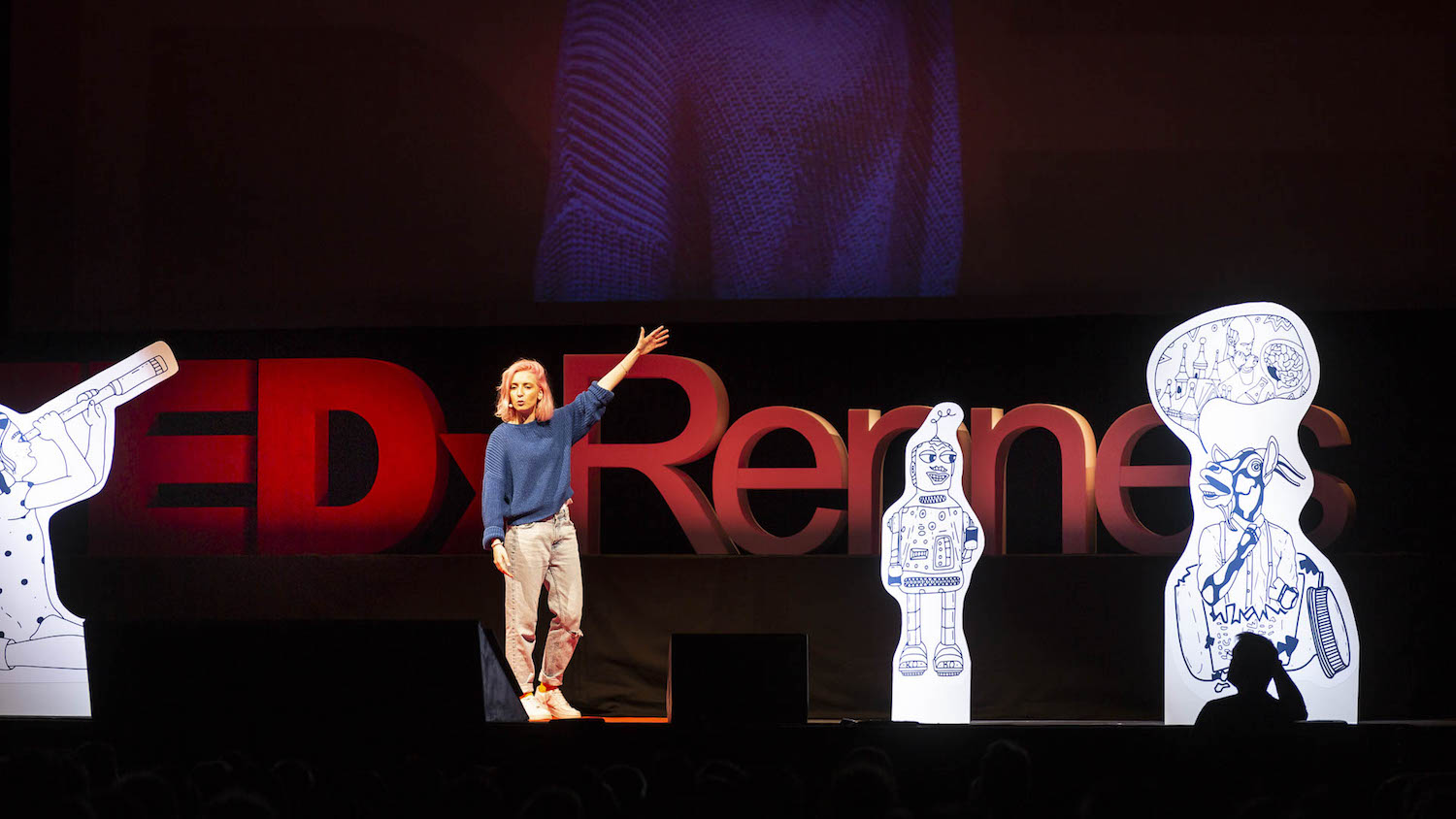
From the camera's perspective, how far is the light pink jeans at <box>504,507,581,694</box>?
16.8 feet

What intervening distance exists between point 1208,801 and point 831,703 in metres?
3.64

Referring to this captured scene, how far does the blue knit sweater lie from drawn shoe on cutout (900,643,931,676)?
1.61 meters

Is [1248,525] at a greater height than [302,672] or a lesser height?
greater

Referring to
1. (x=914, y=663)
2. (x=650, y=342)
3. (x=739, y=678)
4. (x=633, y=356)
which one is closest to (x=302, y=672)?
(x=739, y=678)

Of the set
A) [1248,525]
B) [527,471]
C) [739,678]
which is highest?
[527,471]

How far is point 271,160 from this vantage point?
647cm

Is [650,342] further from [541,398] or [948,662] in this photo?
[948,662]

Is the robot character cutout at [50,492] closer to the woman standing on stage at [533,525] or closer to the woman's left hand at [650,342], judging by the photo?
the woman standing on stage at [533,525]

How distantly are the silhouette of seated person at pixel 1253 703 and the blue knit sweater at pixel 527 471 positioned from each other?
2774 millimetres

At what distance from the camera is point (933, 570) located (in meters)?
5.45

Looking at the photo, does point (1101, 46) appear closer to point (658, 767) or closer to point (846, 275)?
point (846, 275)

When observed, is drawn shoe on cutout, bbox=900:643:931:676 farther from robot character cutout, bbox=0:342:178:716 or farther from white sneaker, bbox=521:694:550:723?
robot character cutout, bbox=0:342:178:716

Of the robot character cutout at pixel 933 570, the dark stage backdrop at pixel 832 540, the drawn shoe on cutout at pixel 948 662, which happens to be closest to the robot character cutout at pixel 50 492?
the dark stage backdrop at pixel 832 540

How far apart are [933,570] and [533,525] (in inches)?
67.6
